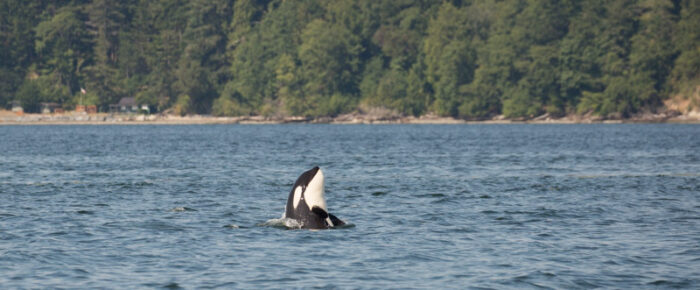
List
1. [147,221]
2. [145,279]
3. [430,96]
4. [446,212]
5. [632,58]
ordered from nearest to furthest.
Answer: [145,279] → [147,221] → [446,212] → [632,58] → [430,96]

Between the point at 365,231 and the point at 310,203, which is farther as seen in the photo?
the point at 365,231

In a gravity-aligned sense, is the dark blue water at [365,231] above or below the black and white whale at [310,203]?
below

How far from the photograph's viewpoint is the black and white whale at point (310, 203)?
23281 millimetres

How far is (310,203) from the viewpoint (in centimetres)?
2405

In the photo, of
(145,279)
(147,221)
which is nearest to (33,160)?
(147,221)

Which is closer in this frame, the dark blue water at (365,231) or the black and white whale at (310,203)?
the dark blue water at (365,231)

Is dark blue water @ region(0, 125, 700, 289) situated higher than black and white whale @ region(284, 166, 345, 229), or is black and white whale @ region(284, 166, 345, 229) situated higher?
black and white whale @ region(284, 166, 345, 229)

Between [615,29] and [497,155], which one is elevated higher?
[615,29]

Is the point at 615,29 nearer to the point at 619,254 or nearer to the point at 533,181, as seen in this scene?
the point at 533,181

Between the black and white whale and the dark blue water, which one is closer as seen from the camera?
the dark blue water

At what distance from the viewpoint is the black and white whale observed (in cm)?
2328

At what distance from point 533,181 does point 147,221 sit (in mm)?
21782

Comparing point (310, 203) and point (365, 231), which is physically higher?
point (310, 203)

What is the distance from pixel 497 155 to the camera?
69.6 metres
